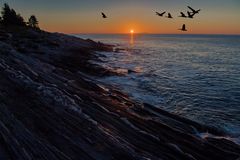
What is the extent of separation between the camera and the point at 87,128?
50.9ft

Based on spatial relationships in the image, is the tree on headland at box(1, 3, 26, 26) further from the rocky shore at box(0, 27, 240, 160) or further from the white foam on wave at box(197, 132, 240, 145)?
the white foam on wave at box(197, 132, 240, 145)

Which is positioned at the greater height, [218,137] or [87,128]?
[87,128]

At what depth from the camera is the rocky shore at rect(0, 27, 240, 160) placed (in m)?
13.1

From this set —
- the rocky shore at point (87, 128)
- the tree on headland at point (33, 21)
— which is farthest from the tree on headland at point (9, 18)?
the rocky shore at point (87, 128)

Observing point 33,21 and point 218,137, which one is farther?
point 33,21

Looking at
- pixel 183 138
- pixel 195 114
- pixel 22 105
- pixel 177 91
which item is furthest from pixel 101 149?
pixel 177 91

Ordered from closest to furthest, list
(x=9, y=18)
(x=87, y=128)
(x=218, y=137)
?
(x=87, y=128)
(x=218, y=137)
(x=9, y=18)

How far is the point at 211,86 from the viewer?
116ft

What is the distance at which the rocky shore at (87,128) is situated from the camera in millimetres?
13070

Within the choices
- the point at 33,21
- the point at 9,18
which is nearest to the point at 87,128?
the point at 9,18

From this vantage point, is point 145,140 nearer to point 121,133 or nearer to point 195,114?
point 121,133

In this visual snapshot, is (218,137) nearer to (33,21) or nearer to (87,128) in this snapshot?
(87,128)

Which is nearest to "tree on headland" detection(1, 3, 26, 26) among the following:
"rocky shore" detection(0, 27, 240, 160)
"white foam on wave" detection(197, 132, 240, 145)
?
"rocky shore" detection(0, 27, 240, 160)

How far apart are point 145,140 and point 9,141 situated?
7159mm
